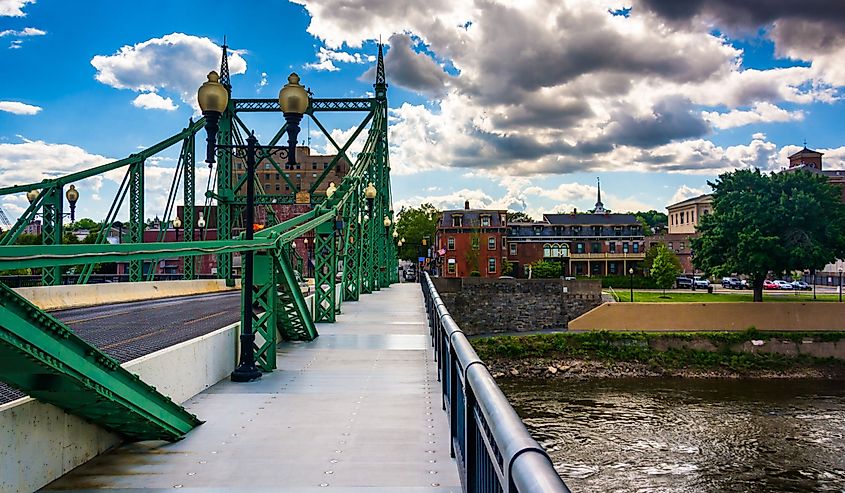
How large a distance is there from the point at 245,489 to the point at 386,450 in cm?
155

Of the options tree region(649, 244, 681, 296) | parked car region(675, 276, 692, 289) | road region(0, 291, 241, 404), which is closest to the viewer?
road region(0, 291, 241, 404)

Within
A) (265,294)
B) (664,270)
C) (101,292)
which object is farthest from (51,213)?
(664,270)

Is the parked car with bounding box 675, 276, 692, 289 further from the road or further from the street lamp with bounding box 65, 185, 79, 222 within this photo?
the street lamp with bounding box 65, 185, 79, 222

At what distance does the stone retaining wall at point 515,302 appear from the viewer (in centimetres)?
5953

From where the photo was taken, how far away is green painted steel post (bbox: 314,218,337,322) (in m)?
20.0

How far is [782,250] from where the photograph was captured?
162 feet

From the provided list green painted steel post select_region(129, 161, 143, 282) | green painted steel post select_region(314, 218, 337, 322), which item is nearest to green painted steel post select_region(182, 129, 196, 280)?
green painted steel post select_region(129, 161, 143, 282)

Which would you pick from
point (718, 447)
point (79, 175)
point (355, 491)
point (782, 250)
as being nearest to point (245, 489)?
point (355, 491)

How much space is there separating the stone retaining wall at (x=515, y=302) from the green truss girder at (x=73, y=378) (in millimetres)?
53014

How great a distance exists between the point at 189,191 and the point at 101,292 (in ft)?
26.8

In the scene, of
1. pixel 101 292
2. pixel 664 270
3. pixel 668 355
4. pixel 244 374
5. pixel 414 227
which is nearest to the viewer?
pixel 244 374

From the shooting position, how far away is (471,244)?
78.9 metres

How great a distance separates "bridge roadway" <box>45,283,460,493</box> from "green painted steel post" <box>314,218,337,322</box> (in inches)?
313

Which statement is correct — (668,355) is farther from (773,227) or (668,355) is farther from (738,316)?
(773,227)
